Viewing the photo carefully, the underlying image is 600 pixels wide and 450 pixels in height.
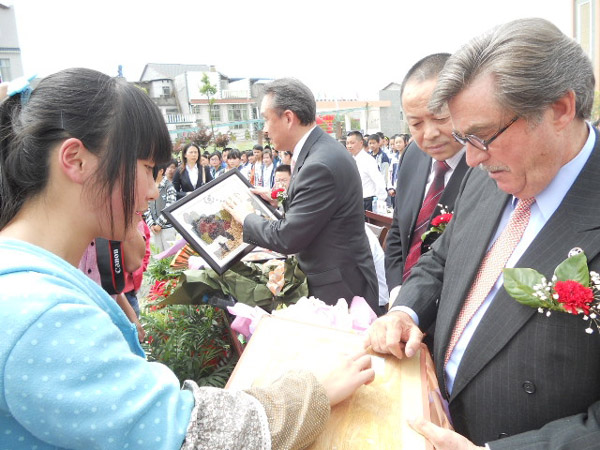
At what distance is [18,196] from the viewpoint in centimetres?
100

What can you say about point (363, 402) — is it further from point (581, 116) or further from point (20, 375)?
point (581, 116)

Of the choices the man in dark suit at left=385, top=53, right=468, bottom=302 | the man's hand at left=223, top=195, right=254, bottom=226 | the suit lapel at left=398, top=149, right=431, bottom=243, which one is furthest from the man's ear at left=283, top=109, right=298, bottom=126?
the suit lapel at left=398, top=149, right=431, bottom=243

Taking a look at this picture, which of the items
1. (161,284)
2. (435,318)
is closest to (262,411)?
(435,318)

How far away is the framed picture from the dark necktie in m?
0.97

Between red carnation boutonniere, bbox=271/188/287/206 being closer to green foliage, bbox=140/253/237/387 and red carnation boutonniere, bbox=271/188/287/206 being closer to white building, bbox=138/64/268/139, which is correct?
green foliage, bbox=140/253/237/387

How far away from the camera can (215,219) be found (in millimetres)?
2689

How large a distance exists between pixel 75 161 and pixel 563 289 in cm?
129

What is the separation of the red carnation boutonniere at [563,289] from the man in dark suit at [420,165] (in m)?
0.91

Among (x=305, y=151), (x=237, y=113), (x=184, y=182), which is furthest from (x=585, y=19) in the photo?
(x=305, y=151)

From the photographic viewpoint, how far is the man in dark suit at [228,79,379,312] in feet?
8.54

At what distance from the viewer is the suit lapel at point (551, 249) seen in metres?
1.22

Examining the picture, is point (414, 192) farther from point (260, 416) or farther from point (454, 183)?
point (260, 416)

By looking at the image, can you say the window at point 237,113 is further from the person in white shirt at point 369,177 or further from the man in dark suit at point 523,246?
the man in dark suit at point 523,246

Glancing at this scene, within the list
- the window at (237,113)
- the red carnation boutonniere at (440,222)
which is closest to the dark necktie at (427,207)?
the red carnation boutonniere at (440,222)
